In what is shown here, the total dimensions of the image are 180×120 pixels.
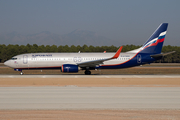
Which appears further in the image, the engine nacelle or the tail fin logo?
the tail fin logo

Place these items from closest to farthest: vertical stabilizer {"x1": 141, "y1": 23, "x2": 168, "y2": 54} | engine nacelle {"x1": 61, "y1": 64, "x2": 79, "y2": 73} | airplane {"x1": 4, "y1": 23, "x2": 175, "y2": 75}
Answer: engine nacelle {"x1": 61, "y1": 64, "x2": 79, "y2": 73} < airplane {"x1": 4, "y1": 23, "x2": 175, "y2": 75} < vertical stabilizer {"x1": 141, "y1": 23, "x2": 168, "y2": 54}

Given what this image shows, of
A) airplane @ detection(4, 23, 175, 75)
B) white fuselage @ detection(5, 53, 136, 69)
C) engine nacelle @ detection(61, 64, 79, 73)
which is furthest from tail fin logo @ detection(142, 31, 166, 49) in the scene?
engine nacelle @ detection(61, 64, 79, 73)

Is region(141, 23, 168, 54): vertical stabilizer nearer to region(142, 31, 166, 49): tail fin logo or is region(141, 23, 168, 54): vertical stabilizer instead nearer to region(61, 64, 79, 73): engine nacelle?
region(142, 31, 166, 49): tail fin logo

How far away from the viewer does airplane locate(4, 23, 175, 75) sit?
37.4 meters

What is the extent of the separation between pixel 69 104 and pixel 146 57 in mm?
28490

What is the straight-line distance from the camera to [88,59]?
38.4 m

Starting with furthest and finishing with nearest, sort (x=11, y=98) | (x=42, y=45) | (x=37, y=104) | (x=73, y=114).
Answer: (x=42, y=45), (x=11, y=98), (x=37, y=104), (x=73, y=114)

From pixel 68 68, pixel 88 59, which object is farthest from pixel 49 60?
pixel 88 59

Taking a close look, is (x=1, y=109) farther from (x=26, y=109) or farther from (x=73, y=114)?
(x=73, y=114)

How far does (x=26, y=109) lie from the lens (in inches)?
462

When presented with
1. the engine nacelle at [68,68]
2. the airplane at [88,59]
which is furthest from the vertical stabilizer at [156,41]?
the engine nacelle at [68,68]

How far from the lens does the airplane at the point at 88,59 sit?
37375mm

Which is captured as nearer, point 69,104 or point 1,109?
point 1,109

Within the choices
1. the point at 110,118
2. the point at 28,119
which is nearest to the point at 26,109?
the point at 28,119
